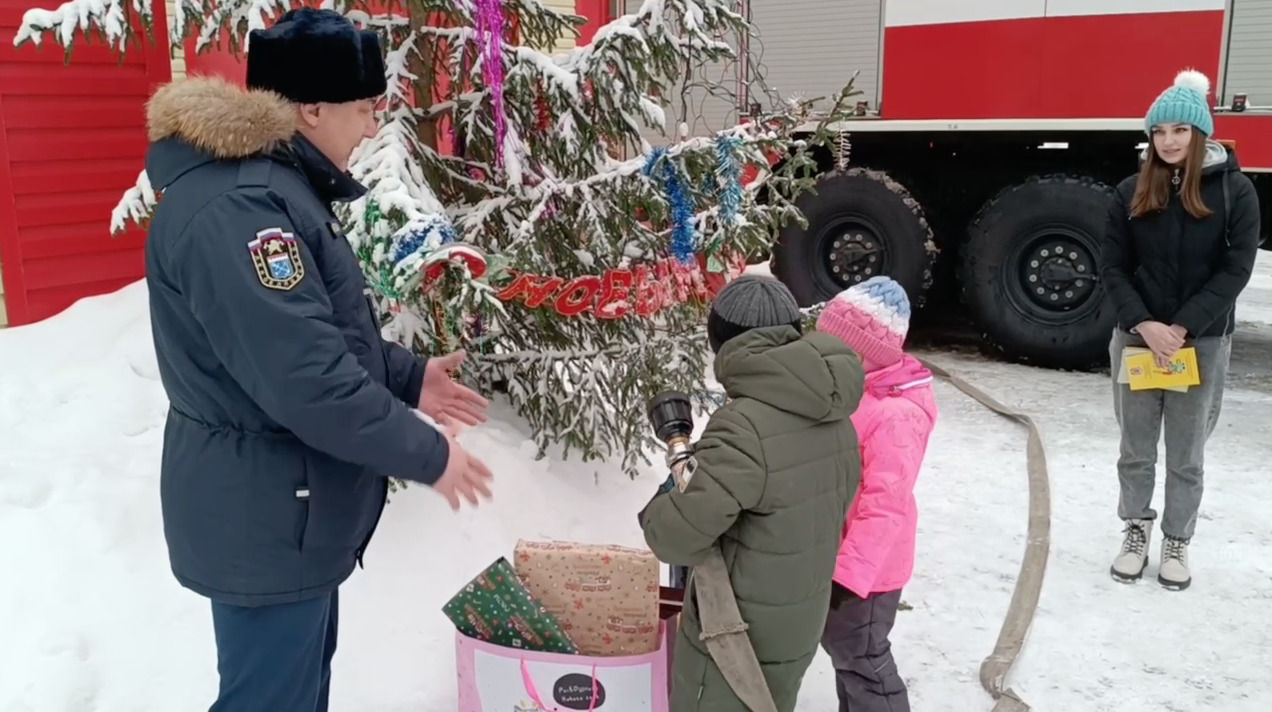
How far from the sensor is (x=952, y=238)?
25.3 ft

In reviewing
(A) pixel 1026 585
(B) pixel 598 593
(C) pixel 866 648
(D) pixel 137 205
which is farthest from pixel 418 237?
(A) pixel 1026 585

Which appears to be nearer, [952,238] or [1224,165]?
[1224,165]

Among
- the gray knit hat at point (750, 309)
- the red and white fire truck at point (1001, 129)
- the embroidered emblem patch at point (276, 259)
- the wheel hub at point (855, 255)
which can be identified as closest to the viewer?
the embroidered emblem patch at point (276, 259)

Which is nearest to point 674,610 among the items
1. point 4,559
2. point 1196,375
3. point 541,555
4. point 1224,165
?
point 541,555

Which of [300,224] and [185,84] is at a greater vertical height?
[185,84]

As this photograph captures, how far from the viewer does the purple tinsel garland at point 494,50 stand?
3395 millimetres

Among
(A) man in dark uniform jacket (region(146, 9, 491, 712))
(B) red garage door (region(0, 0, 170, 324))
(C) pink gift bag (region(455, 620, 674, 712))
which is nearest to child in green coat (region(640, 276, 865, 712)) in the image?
(C) pink gift bag (region(455, 620, 674, 712))

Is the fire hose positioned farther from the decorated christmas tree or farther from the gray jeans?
the decorated christmas tree

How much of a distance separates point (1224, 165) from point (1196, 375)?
753 millimetres

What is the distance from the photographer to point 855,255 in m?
7.39

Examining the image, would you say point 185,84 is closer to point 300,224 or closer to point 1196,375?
point 300,224

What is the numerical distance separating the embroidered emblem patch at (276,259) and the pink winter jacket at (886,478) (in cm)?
135

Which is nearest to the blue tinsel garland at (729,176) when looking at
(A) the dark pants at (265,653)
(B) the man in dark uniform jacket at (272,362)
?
(B) the man in dark uniform jacket at (272,362)

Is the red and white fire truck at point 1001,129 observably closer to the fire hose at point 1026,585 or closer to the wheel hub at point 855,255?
the wheel hub at point 855,255
